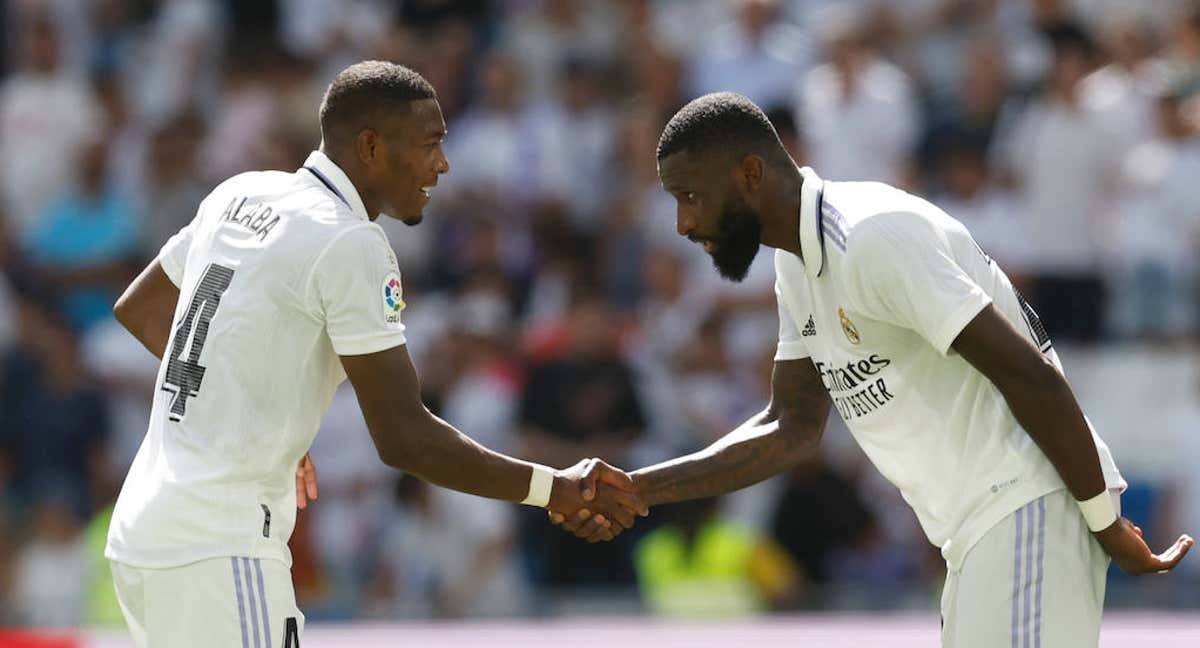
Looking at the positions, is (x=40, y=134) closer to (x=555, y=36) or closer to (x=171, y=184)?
(x=171, y=184)

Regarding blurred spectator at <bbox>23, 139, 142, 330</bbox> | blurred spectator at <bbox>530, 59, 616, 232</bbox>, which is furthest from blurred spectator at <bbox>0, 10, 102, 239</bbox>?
blurred spectator at <bbox>530, 59, 616, 232</bbox>

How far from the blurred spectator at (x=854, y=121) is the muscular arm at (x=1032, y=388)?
246 inches

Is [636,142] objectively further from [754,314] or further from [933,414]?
[933,414]

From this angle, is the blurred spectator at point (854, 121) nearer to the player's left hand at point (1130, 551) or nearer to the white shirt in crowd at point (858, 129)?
the white shirt in crowd at point (858, 129)

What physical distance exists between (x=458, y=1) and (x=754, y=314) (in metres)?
3.40

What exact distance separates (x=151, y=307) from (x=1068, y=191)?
680cm

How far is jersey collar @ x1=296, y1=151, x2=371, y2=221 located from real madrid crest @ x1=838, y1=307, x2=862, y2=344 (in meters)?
1.32

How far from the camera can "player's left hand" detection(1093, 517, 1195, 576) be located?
4957mm

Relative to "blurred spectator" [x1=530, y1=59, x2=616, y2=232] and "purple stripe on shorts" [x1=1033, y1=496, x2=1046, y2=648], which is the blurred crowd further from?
"purple stripe on shorts" [x1=1033, y1=496, x2=1046, y2=648]

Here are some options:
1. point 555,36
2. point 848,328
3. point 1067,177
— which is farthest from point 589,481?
point 555,36

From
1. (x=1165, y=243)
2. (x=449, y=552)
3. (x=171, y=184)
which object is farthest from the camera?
(x=171, y=184)

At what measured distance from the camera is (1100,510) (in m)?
4.92

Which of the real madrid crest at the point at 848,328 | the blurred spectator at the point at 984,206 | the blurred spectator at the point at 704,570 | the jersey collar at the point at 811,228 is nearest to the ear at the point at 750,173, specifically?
the jersey collar at the point at 811,228

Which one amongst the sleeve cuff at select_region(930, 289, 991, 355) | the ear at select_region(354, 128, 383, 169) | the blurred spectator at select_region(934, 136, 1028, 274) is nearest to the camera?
the sleeve cuff at select_region(930, 289, 991, 355)
